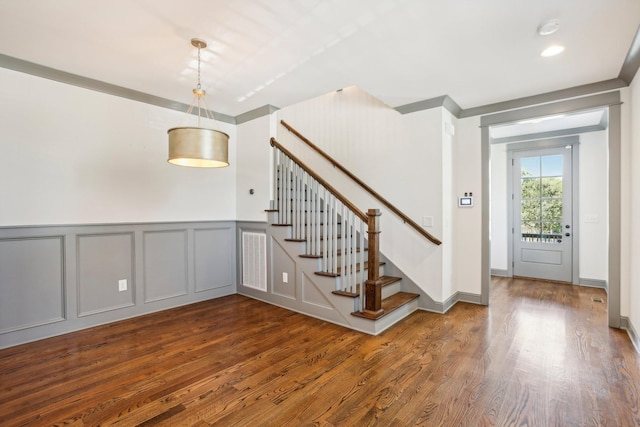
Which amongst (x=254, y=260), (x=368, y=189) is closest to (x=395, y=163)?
(x=368, y=189)

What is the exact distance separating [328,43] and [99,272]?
3298 millimetres

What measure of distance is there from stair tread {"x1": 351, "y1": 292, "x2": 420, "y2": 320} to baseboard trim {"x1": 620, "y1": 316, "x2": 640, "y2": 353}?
6.36 feet

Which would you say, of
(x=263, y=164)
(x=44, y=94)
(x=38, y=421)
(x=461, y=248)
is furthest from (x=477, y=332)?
(x=44, y=94)

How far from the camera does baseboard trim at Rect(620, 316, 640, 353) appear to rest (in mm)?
2715

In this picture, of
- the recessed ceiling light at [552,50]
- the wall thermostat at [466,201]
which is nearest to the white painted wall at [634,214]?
the recessed ceiling light at [552,50]

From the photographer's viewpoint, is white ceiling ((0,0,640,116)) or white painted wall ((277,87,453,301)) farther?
white painted wall ((277,87,453,301))

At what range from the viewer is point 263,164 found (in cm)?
424

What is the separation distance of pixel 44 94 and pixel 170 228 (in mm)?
1815

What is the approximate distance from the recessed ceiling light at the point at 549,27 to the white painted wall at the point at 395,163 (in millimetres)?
1382

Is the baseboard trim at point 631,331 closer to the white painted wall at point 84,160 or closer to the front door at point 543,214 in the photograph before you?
the front door at point 543,214

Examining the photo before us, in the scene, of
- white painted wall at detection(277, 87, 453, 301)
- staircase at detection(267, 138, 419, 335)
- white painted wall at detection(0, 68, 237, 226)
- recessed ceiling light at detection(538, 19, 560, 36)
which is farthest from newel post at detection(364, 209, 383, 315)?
white painted wall at detection(0, 68, 237, 226)

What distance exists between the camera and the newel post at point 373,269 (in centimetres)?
316

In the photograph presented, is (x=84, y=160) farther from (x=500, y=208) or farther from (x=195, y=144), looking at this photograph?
(x=500, y=208)

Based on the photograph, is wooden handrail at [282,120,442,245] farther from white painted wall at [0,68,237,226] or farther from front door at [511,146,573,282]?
front door at [511,146,573,282]
